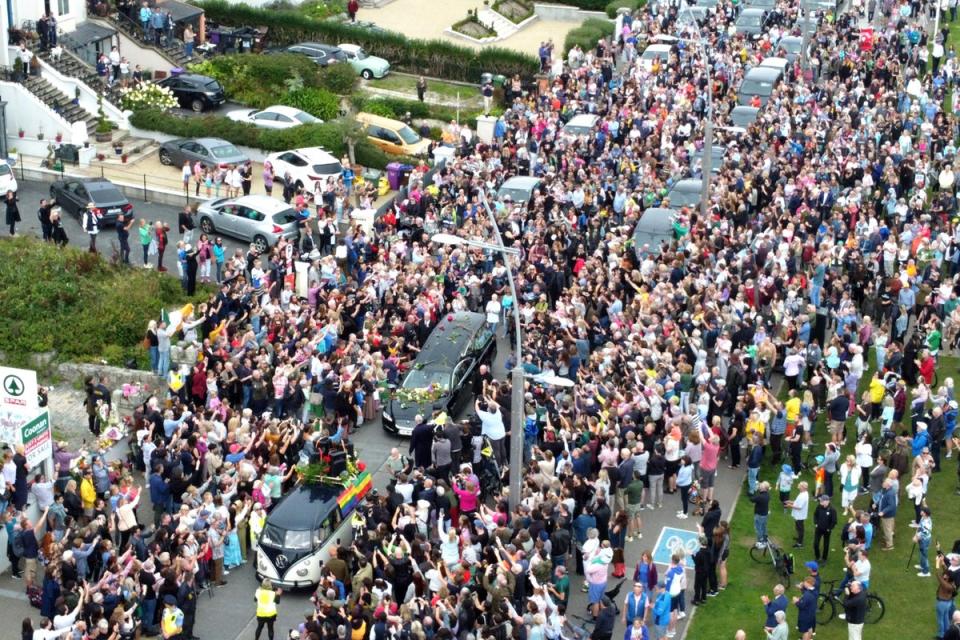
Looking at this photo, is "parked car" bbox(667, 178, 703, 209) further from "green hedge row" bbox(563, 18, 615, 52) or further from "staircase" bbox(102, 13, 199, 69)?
"staircase" bbox(102, 13, 199, 69)

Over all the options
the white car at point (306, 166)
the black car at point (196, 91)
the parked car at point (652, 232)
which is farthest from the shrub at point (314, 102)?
the parked car at point (652, 232)


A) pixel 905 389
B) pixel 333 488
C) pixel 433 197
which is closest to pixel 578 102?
pixel 433 197

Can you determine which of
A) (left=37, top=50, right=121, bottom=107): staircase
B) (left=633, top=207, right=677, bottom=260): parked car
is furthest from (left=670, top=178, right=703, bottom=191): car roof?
(left=37, top=50, right=121, bottom=107): staircase

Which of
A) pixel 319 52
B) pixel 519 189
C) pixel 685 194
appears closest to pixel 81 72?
pixel 319 52

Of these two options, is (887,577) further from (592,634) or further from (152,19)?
(152,19)

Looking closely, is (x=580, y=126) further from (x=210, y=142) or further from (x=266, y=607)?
(x=266, y=607)
